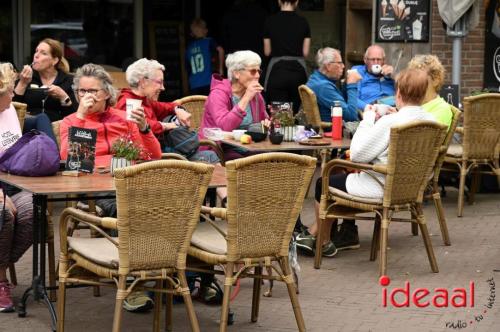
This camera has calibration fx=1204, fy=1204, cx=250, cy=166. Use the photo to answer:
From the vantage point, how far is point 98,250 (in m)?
6.21

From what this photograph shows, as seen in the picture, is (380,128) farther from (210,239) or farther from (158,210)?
(158,210)

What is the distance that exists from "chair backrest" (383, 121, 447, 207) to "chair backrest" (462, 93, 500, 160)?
7.30ft

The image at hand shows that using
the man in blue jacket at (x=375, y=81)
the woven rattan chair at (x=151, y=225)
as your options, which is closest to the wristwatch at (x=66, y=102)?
the man in blue jacket at (x=375, y=81)

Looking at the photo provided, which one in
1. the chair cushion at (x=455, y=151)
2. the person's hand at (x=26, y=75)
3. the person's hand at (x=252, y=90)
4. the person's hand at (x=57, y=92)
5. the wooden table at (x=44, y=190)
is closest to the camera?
the wooden table at (x=44, y=190)

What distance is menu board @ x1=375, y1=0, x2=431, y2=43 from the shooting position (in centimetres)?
1296

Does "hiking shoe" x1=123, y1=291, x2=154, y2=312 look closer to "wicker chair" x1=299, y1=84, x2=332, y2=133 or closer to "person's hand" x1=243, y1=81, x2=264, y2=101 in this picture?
"person's hand" x1=243, y1=81, x2=264, y2=101

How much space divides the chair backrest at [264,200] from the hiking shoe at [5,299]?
154 centimetres

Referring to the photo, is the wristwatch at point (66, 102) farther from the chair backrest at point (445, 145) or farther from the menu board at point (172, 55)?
the menu board at point (172, 55)

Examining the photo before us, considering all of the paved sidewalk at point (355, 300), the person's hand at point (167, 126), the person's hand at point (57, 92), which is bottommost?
the paved sidewalk at point (355, 300)

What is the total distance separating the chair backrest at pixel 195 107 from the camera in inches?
387

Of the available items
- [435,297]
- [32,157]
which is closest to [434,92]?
[435,297]

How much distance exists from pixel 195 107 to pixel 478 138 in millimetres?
2523

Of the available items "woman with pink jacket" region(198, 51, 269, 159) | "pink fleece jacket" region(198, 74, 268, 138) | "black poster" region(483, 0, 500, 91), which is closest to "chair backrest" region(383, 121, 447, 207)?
"woman with pink jacket" region(198, 51, 269, 159)

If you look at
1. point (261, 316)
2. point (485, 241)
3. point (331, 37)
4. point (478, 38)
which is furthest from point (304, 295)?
point (331, 37)
